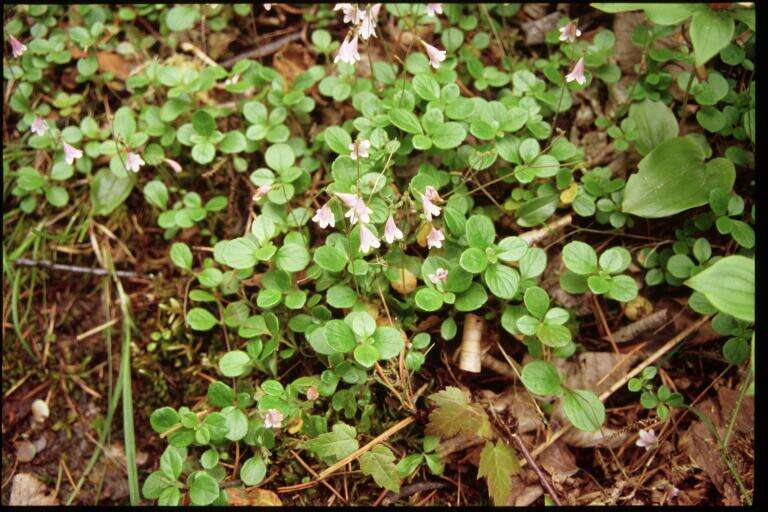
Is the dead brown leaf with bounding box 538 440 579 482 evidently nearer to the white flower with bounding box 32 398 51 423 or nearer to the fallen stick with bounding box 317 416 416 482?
the fallen stick with bounding box 317 416 416 482

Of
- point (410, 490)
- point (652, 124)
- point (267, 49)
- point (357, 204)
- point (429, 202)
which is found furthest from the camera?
point (267, 49)

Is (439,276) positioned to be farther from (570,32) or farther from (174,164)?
(174,164)

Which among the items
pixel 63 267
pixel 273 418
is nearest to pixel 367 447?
pixel 273 418

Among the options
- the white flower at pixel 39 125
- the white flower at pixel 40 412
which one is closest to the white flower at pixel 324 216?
the white flower at pixel 39 125

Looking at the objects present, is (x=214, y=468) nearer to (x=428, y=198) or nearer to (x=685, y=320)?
(x=428, y=198)

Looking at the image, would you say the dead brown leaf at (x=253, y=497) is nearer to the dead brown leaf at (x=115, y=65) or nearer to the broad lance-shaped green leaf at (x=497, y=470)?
the broad lance-shaped green leaf at (x=497, y=470)

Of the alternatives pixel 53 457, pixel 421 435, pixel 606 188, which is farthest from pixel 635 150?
pixel 53 457

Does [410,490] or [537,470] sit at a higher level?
[537,470]
